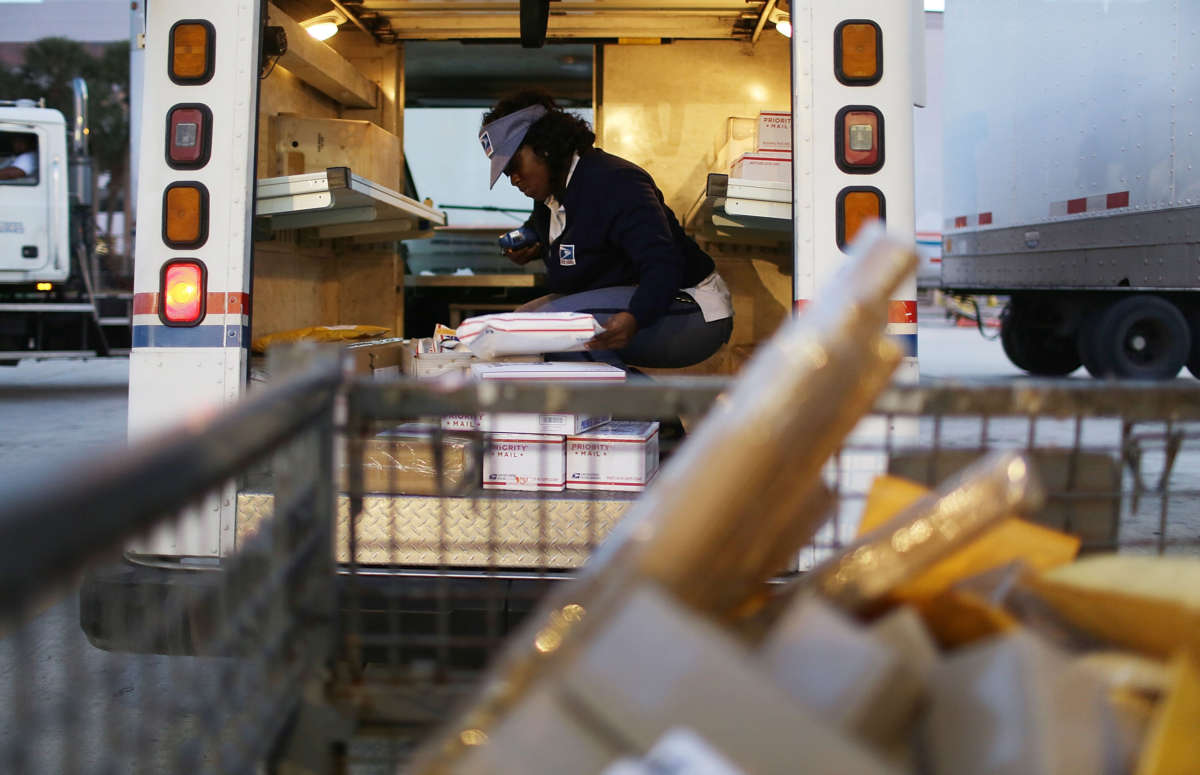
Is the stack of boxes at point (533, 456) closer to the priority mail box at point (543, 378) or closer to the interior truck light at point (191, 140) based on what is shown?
the priority mail box at point (543, 378)

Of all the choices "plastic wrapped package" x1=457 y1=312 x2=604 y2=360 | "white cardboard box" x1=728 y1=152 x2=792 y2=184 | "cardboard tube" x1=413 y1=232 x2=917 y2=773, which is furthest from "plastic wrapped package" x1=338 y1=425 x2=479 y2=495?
"cardboard tube" x1=413 y1=232 x2=917 y2=773

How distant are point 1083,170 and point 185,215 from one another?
298 inches

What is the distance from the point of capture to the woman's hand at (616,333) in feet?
11.7

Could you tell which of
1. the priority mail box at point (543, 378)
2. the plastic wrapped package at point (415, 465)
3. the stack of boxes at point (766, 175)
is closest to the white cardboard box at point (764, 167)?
the stack of boxes at point (766, 175)

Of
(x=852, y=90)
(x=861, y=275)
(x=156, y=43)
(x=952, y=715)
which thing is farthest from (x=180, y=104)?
(x=952, y=715)

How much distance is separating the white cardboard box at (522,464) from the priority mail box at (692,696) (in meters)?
1.97

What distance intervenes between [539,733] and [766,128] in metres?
3.27

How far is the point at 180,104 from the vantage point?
3084mm

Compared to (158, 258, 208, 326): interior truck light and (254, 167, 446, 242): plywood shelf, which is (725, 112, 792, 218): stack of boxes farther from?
(158, 258, 208, 326): interior truck light

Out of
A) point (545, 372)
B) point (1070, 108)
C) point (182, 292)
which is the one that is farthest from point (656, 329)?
point (1070, 108)

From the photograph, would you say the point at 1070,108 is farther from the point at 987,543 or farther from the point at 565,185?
the point at 987,543

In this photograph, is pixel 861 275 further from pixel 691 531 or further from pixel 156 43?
pixel 156 43

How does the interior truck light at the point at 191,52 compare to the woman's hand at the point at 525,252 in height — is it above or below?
above

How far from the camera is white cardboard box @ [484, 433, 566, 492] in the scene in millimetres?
2883
